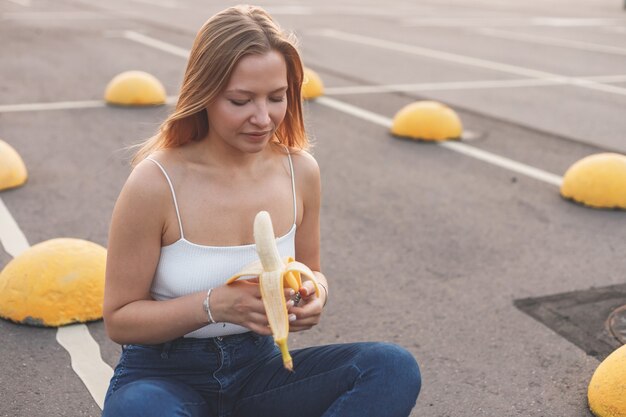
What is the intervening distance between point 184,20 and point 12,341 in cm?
1458

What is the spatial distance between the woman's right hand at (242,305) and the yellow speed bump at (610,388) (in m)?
1.69

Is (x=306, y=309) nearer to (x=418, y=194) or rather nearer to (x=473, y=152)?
(x=418, y=194)

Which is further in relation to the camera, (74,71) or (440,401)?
(74,71)

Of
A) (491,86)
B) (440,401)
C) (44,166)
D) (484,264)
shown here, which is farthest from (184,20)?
(440,401)

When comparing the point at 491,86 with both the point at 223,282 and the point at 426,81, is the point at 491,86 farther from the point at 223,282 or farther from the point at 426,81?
the point at 223,282

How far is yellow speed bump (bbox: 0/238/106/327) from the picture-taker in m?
4.11

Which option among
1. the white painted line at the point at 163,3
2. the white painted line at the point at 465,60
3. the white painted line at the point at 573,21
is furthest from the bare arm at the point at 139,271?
the white painted line at the point at 163,3

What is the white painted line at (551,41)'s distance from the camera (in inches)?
610

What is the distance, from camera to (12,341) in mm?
3965

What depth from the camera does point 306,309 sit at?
7.95 ft

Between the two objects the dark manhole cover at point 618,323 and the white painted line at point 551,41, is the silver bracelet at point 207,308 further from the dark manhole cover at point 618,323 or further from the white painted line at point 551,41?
the white painted line at point 551,41

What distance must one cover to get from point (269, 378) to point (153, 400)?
41 cm

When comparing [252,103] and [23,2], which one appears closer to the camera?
[252,103]

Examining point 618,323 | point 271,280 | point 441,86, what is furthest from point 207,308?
point 441,86
